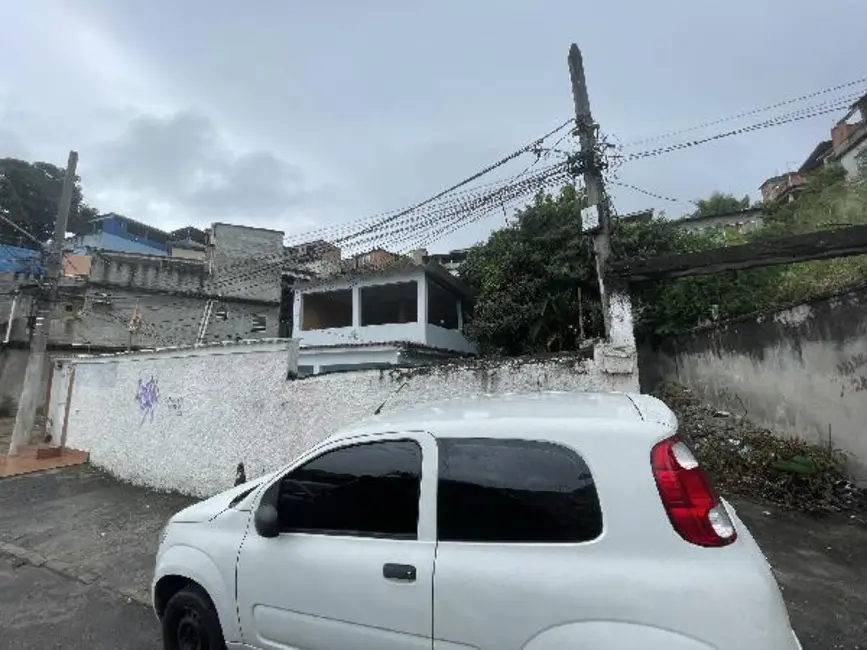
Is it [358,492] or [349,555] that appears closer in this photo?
[349,555]

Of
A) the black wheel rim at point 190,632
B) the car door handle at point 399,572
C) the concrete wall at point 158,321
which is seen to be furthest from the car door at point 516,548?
the concrete wall at point 158,321

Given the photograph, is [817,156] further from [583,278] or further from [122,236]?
[122,236]

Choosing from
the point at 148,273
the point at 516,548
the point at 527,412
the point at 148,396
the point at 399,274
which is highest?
the point at 148,273

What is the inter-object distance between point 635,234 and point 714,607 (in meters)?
13.3

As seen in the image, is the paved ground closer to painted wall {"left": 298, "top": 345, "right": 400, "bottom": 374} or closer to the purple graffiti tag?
the purple graffiti tag

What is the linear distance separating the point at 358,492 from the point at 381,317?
764 inches

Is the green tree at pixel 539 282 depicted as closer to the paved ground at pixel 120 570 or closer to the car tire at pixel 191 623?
the paved ground at pixel 120 570

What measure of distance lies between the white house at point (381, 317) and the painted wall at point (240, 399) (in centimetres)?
696

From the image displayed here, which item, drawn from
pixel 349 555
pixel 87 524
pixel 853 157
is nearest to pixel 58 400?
pixel 87 524

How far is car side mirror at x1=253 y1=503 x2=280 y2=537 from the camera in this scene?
255 cm

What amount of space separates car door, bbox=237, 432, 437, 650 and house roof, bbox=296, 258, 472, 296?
15483 mm

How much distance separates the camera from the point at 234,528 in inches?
110

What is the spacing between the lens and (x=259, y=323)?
88.7 ft

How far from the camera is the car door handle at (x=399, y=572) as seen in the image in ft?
7.02
